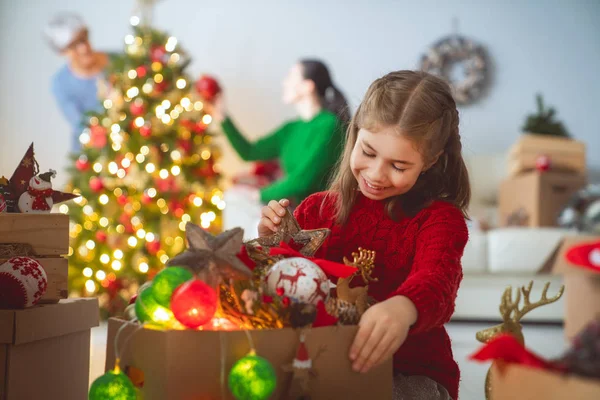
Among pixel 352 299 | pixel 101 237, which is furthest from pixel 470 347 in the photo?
pixel 101 237

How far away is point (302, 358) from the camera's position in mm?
849

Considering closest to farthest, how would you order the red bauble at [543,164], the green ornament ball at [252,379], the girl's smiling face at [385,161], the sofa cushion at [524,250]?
the green ornament ball at [252,379] → the girl's smiling face at [385,161] → the sofa cushion at [524,250] → the red bauble at [543,164]

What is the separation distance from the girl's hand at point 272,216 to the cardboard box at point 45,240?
1.32 feet

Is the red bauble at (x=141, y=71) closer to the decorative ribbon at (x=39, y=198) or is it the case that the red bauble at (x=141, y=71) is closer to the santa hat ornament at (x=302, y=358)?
the decorative ribbon at (x=39, y=198)

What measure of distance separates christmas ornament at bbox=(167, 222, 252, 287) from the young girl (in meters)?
0.31

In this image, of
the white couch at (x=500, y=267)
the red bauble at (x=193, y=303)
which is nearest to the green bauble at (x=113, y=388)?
the red bauble at (x=193, y=303)

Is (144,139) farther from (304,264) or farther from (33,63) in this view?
(304,264)

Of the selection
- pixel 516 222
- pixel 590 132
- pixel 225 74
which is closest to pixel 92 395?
pixel 516 222

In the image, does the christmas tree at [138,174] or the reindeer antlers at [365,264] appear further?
Answer: the christmas tree at [138,174]

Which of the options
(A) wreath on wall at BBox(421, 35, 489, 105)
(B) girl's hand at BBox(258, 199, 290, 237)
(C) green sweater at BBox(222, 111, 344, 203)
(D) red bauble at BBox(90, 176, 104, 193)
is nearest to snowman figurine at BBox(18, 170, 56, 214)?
(B) girl's hand at BBox(258, 199, 290, 237)

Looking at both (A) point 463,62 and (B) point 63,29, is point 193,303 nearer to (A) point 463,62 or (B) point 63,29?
(A) point 463,62

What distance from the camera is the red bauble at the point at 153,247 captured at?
3.50m

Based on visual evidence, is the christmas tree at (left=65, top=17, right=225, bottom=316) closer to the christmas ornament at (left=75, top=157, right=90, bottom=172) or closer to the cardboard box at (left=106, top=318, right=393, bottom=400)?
the christmas ornament at (left=75, top=157, right=90, bottom=172)

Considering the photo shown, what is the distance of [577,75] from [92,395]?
4.59 metres
